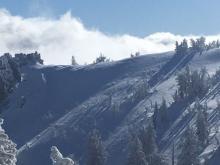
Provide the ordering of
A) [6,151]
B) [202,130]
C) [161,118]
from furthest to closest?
1. [161,118]
2. [202,130]
3. [6,151]

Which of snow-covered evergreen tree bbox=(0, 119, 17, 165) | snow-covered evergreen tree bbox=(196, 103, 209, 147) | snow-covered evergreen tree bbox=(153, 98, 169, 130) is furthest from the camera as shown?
snow-covered evergreen tree bbox=(153, 98, 169, 130)

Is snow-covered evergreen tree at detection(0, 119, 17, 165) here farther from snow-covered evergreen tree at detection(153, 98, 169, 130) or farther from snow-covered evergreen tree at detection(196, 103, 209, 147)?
snow-covered evergreen tree at detection(153, 98, 169, 130)

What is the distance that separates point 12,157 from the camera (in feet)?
127

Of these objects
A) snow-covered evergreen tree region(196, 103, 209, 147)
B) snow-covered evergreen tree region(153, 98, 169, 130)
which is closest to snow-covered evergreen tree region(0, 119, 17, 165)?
snow-covered evergreen tree region(196, 103, 209, 147)

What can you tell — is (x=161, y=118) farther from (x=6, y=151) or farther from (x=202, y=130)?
(x=6, y=151)

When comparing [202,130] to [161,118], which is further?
[161,118]

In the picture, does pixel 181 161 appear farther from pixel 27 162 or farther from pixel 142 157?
pixel 27 162

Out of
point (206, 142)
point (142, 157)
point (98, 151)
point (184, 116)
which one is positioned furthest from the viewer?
point (184, 116)

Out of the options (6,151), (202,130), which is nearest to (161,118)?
(202,130)

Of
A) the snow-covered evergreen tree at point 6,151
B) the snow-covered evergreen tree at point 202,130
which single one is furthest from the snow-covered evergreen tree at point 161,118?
the snow-covered evergreen tree at point 6,151

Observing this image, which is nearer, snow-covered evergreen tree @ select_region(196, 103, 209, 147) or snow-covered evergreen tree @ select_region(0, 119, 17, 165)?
snow-covered evergreen tree @ select_region(0, 119, 17, 165)

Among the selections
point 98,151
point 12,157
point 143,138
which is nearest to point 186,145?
point 98,151

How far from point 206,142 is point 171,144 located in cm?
1530

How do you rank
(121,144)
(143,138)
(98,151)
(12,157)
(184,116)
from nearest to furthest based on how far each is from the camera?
(12,157)
(98,151)
(143,138)
(121,144)
(184,116)
